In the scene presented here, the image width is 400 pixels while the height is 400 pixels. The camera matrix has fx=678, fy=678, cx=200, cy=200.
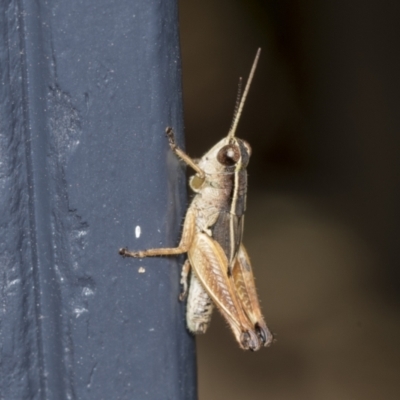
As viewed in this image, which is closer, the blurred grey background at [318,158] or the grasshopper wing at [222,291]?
the grasshopper wing at [222,291]

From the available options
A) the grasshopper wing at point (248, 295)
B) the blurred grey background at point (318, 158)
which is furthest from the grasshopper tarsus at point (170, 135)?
the blurred grey background at point (318, 158)

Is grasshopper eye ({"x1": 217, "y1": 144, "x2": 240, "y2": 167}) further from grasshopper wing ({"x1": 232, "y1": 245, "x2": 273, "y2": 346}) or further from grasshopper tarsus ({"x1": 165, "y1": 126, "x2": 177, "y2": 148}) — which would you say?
grasshopper tarsus ({"x1": 165, "y1": 126, "x2": 177, "y2": 148})

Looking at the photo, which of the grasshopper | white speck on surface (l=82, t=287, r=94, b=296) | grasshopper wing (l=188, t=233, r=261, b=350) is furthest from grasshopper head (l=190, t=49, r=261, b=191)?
white speck on surface (l=82, t=287, r=94, b=296)

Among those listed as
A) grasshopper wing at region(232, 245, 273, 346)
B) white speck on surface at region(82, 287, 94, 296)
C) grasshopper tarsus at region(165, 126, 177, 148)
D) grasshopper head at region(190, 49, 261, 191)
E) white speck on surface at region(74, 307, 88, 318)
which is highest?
grasshopper tarsus at region(165, 126, 177, 148)

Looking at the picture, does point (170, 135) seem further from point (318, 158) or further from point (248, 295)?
point (318, 158)

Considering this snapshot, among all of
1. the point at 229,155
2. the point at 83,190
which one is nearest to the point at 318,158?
the point at 229,155

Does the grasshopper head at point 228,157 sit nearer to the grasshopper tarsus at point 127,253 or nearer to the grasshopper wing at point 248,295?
the grasshopper wing at point 248,295
